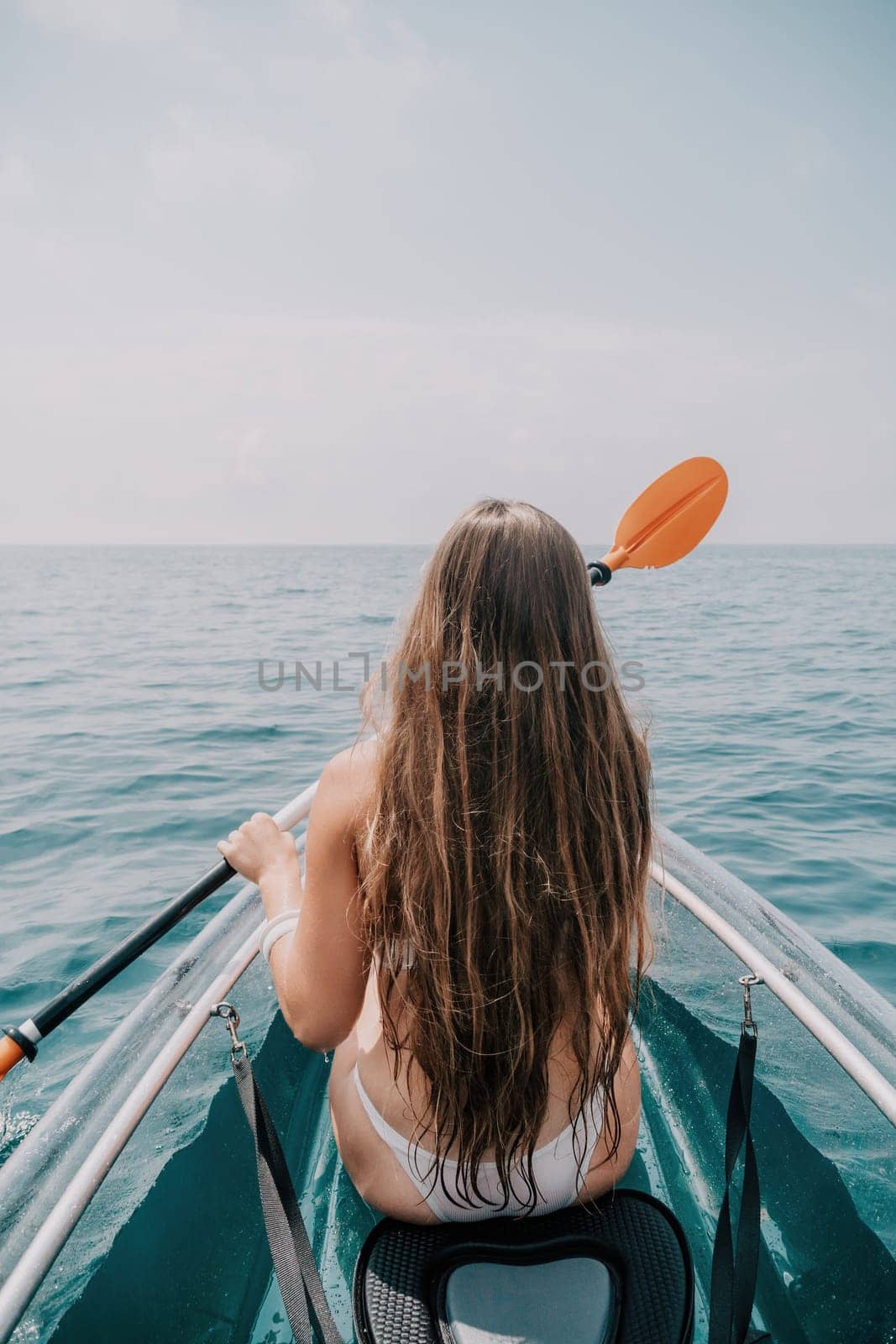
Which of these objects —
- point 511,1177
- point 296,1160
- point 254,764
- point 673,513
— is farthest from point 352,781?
point 254,764

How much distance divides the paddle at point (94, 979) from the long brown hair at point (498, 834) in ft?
1.92

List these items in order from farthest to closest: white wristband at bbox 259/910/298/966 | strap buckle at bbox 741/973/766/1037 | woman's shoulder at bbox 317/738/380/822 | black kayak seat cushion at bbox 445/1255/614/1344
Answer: strap buckle at bbox 741/973/766/1037 < white wristband at bbox 259/910/298/966 < woman's shoulder at bbox 317/738/380/822 < black kayak seat cushion at bbox 445/1255/614/1344

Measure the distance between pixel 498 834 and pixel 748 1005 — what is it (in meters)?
0.86

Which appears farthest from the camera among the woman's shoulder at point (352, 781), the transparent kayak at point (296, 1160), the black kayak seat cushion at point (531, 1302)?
the transparent kayak at point (296, 1160)

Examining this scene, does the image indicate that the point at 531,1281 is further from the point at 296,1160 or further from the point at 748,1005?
the point at 296,1160

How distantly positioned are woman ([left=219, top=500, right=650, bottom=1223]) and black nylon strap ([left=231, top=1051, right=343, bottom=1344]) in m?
0.17

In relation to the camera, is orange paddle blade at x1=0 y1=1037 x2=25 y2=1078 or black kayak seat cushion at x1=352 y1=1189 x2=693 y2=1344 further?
orange paddle blade at x1=0 y1=1037 x2=25 y2=1078

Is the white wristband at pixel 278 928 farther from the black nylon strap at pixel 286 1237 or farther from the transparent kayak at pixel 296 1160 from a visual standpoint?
the transparent kayak at pixel 296 1160

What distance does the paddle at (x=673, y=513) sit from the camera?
9.11 ft

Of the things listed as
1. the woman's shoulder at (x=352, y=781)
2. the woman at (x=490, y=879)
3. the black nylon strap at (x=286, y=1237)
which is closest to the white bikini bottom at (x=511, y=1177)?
the woman at (x=490, y=879)

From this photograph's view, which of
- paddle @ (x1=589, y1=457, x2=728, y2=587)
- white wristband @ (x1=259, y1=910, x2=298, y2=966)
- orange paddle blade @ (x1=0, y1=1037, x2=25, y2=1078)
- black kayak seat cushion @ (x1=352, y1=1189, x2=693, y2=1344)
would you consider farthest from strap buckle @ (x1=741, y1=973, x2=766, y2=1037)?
paddle @ (x1=589, y1=457, x2=728, y2=587)

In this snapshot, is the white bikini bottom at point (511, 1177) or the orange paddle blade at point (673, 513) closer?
the white bikini bottom at point (511, 1177)

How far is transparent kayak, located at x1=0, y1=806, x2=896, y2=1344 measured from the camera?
4.27 feet

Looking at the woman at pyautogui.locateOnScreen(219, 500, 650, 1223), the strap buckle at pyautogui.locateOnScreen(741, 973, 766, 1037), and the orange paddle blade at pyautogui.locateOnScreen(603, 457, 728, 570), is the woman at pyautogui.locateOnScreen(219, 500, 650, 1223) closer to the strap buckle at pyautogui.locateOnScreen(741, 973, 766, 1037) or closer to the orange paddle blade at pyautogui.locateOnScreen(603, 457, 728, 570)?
the strap buckle at pyautogui.locateOnScreen(741, 973, 766, 1037)
